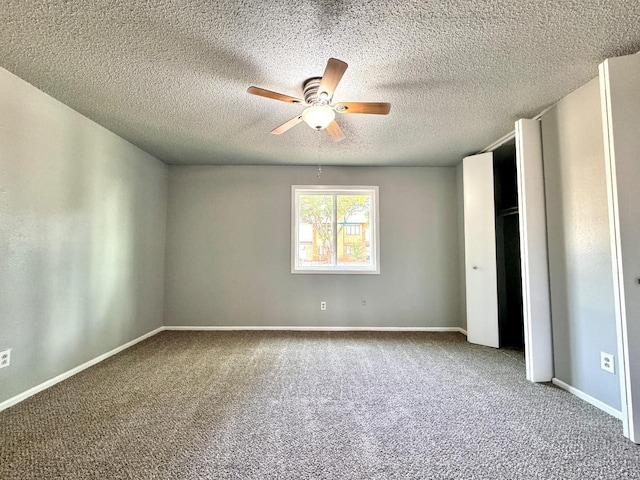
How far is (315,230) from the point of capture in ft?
14.2

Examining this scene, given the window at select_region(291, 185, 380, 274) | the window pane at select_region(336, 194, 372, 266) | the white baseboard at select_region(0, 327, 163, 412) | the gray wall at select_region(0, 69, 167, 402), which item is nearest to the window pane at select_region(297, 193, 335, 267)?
the window at select_region(291, 185, 380, 274)

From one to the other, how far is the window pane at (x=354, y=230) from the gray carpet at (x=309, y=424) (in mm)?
1648

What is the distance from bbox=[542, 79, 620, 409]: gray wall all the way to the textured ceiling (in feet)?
0.97

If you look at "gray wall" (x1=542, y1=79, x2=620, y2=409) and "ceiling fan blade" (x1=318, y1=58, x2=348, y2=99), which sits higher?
"ceiling fan blade" (x1=318, y1=58, x2=348, y2=99)

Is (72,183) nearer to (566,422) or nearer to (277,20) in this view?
(277,20)

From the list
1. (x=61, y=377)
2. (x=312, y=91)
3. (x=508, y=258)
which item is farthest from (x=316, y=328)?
(x=312, y=91)

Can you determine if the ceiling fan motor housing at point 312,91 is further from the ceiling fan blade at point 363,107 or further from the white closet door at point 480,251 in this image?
the white closet door at point 480,251

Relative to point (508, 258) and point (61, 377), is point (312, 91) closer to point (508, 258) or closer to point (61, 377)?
point (61, 377)

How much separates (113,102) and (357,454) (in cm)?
321

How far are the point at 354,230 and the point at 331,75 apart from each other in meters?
2.80

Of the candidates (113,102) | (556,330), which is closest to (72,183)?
(113,102)

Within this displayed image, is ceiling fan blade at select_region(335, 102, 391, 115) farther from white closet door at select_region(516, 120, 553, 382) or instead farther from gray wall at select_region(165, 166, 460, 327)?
gray wall at select_region(165, 166, 460, 327)

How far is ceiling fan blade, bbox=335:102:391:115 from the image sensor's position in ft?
6.59

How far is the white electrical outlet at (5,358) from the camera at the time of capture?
2024 millimetres
